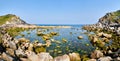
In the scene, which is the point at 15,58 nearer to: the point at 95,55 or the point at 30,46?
the point at 30,46

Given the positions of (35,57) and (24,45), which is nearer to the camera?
(35,57)

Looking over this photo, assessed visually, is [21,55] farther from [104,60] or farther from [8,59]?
[104,60]

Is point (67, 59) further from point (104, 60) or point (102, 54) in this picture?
point (102, 54)

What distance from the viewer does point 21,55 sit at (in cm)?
5119

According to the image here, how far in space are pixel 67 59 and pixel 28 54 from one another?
7.99 m

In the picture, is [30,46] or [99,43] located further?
[99,43]

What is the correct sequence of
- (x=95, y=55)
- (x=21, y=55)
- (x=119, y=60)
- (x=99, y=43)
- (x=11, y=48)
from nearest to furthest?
1. (x=119, y=60)
2. (x=21, y=55)
3. (x=95, y=55)
4. (x=11, y=48)
5. (x=99, y=43)

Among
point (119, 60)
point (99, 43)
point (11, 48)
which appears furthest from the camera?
point (99, 43)

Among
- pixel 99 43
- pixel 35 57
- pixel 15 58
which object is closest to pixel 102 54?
pixel 35 57

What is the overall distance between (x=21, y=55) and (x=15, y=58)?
→ 10.9ft

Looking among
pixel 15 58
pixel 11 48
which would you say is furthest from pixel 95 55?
pixel 11 48

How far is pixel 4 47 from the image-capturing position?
68.0m

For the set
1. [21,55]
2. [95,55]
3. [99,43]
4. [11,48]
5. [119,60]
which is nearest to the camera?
[119,60]

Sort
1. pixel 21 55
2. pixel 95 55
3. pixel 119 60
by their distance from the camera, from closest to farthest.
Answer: pixel 119 60 < pixel 21 55 < pixel 95 55
